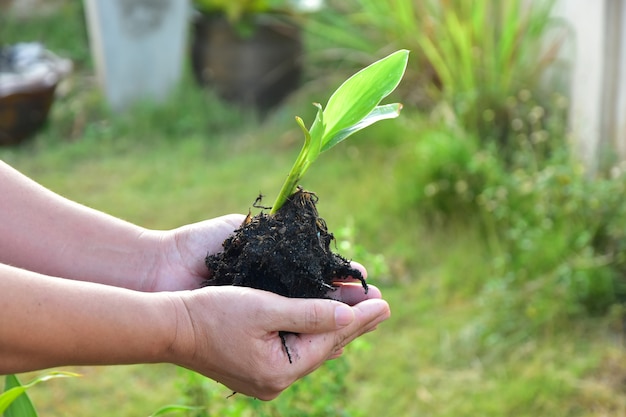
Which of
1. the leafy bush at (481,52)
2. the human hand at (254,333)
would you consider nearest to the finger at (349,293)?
the human hand at (254,333)

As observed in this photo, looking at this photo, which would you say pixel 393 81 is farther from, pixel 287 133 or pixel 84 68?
pixel 84 68

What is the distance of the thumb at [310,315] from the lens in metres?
1.38

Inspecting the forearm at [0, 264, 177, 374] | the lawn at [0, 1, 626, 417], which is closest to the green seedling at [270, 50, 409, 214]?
the forearm at [0, 264, 177, 374]

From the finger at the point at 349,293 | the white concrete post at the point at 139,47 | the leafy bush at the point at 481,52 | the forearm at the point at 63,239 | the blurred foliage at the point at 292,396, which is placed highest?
the white concrete post at the point at 139,47

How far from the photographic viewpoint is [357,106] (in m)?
1.46

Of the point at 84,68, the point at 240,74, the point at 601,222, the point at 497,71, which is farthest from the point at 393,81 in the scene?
the point at 84,68

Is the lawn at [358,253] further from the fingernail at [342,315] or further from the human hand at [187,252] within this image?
the fingernail at [342,315]

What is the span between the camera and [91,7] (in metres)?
4.93

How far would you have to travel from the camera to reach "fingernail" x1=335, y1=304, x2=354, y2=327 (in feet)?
4.57

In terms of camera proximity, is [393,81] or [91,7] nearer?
[393,81]

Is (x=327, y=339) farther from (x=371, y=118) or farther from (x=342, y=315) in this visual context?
(x=371, y=118)

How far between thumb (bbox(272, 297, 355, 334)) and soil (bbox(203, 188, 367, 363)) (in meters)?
0.11

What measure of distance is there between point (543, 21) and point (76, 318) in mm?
3123

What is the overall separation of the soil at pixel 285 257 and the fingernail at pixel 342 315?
0.12 meters
